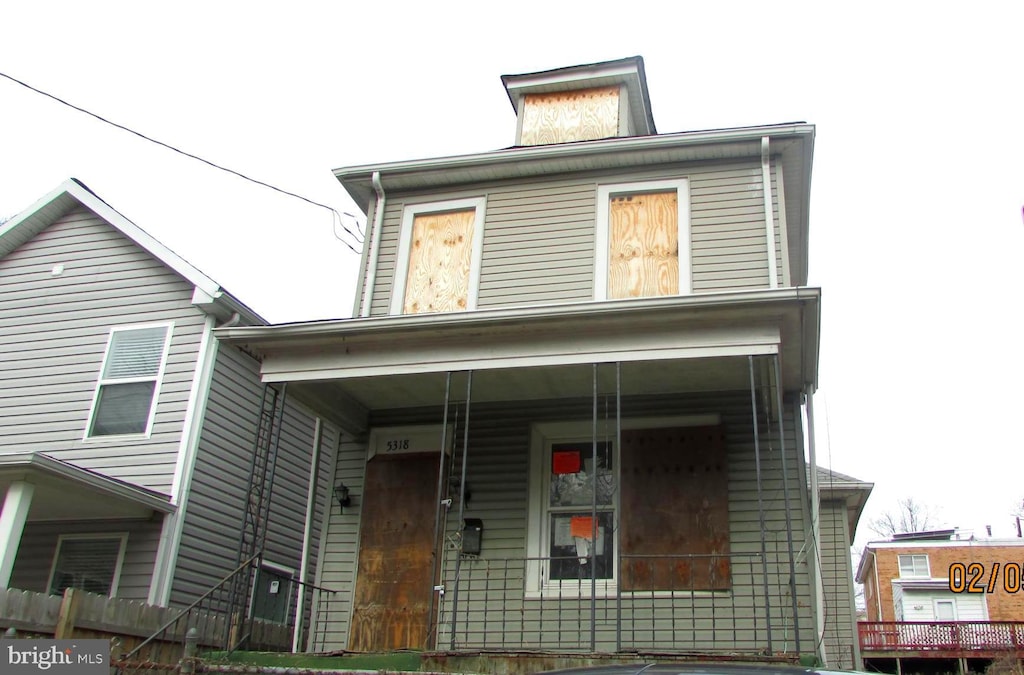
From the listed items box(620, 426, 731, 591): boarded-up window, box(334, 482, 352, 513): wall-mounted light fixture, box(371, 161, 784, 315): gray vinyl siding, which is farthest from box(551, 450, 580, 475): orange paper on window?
box(334, 482, 352, 513): wall-mounted light fixture

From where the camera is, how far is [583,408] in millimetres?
9375

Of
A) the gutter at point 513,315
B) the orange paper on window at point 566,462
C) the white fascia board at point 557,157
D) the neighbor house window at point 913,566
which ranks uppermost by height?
the white fascia board at point 557,157

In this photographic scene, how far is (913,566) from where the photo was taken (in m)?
36.9

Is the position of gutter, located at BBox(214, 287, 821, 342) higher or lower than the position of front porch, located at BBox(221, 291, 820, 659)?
higher

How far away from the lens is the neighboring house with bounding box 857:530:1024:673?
2458 cm

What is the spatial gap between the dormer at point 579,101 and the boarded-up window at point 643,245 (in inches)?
72.6

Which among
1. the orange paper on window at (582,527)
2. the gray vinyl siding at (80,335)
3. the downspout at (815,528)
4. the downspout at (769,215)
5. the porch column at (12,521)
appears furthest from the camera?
the gray vinyl siding at (80,335)

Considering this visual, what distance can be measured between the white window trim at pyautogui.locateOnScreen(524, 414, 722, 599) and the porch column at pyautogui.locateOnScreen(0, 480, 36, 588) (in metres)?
5.03

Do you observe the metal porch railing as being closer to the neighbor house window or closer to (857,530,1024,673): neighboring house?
(857,530,1024,673): neighboring house

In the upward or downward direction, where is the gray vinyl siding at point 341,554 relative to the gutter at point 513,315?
downward

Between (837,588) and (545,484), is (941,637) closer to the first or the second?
(837,588)

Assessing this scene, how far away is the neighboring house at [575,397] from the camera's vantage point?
317 inches

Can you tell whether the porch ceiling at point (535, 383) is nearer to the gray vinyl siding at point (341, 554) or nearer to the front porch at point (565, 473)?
the front porch at point (565, 473)

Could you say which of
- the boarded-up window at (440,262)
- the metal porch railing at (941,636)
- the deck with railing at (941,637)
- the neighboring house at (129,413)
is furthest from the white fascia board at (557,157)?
the deck with railing at (941,637)
